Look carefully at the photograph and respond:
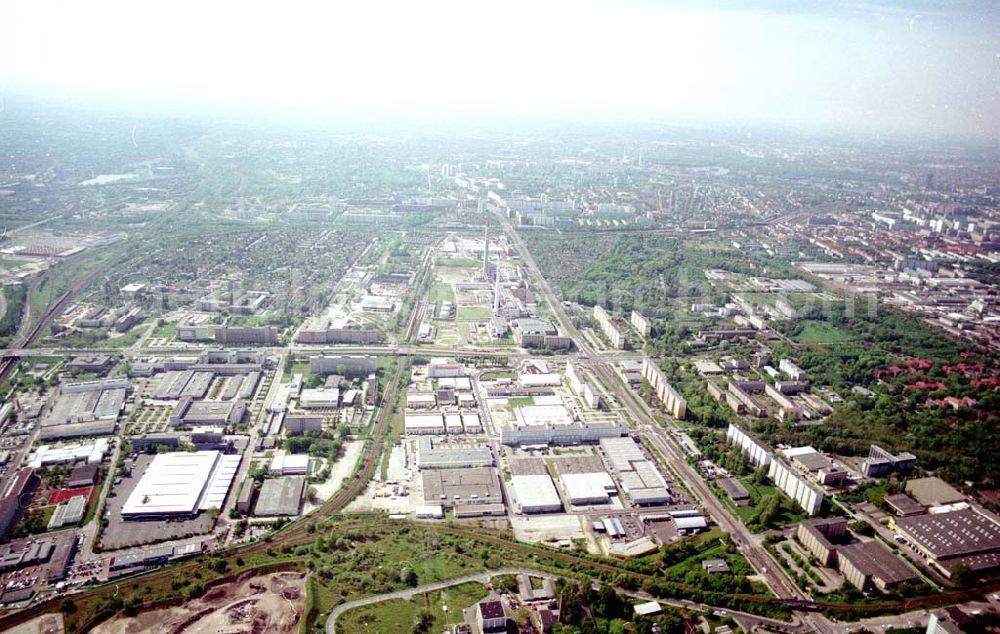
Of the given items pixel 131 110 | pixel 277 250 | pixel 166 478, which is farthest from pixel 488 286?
pixel 131 110

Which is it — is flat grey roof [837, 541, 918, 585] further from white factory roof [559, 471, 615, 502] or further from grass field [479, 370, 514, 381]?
grass field [479, 370, 514, 381]

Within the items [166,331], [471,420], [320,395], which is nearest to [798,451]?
[471,420]

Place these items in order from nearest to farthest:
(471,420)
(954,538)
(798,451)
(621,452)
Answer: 1. (954,538)
2. (621,452)
3. (798,451)
4. (471,420)

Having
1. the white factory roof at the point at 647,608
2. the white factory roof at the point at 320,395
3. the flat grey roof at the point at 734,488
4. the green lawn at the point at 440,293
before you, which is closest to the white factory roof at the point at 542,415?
the flat grey roof at the point at 734,488

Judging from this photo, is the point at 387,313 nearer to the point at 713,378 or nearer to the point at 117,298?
the point at 117,298

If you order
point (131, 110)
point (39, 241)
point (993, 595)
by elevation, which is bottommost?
point (993, 595)

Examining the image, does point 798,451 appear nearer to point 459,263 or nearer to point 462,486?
point 462,486
